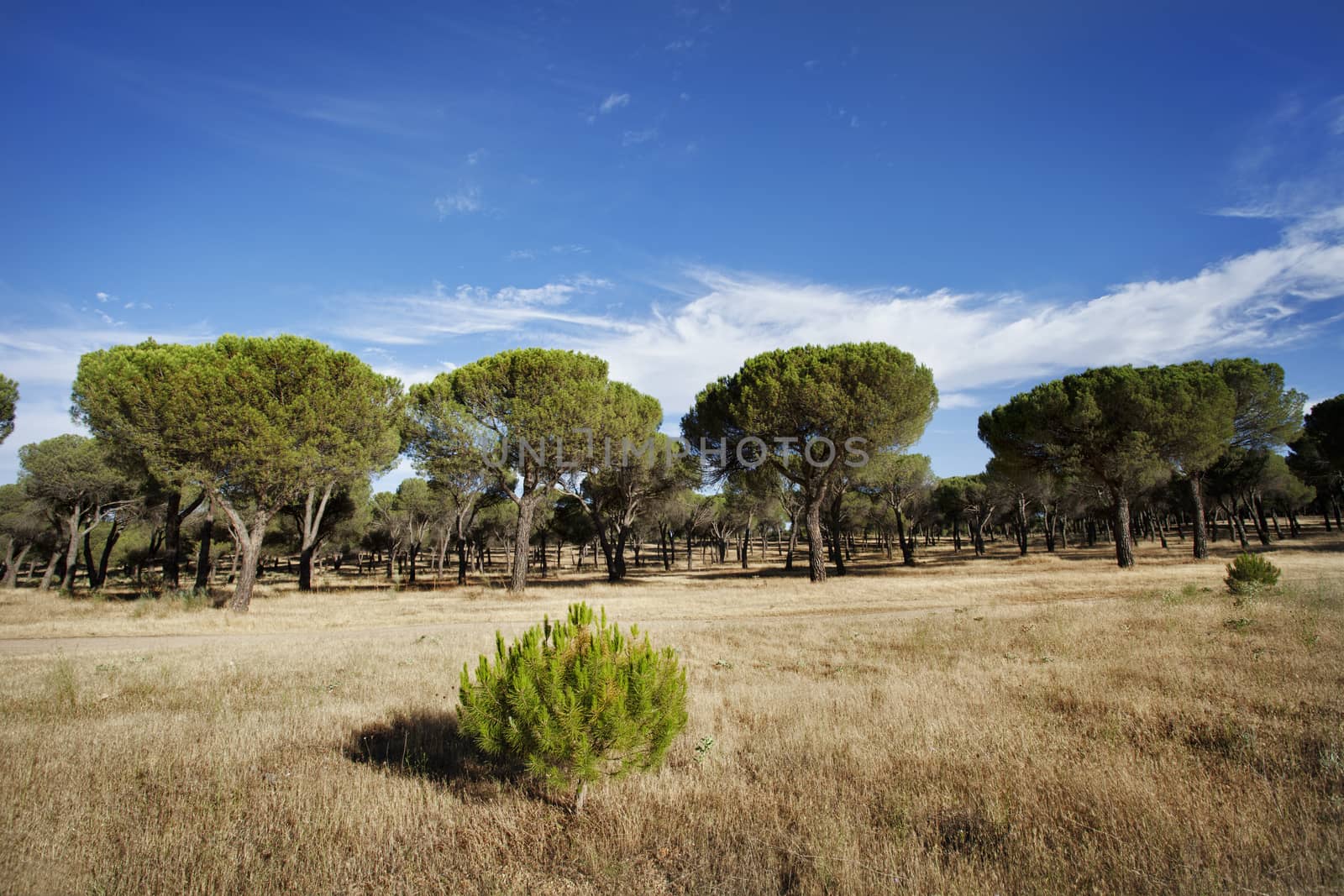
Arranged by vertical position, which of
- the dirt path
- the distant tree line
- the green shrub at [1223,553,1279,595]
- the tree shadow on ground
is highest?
the distant tree line

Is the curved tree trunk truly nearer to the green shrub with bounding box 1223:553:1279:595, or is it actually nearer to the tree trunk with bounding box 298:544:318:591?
the tree trunk with bounding box 298:544:318:591

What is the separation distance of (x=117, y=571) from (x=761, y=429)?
70.3 metres

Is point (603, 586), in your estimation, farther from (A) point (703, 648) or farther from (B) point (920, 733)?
(B) point (920, 733)

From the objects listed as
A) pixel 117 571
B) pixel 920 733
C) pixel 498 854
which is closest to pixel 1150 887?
pixel 920 733

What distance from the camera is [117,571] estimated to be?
2325 inches

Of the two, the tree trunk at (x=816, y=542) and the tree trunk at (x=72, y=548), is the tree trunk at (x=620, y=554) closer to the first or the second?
the tree trunk at (x=816, y=542)

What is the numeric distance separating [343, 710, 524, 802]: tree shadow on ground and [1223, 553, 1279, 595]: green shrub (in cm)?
1908

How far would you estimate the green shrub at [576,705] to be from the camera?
449 centimetres

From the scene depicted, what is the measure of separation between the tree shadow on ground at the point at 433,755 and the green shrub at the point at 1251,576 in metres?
19.1

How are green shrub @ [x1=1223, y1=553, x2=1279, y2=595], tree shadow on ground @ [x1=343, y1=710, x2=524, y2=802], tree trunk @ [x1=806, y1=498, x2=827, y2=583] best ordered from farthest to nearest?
tree trunk @ [x1=806, y1=498, x2=827, y2=583], green shrub @ [x1=1223, y1=553, x2=1279, y2=595], tree shadow on ground @ [x1=343, y1=710, x2=524, y2=802]

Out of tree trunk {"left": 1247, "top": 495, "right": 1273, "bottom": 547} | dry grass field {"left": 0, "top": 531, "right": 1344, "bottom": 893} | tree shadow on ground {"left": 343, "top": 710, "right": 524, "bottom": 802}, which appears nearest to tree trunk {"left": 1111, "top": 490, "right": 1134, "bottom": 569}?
tree trunk {"left": 1247, "top": 495, "right": 1273, "bottom": 547}

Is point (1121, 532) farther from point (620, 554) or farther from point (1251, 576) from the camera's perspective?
point (620, 554)

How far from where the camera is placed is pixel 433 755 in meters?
6.31

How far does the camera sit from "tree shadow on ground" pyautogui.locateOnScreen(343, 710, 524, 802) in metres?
5.54
